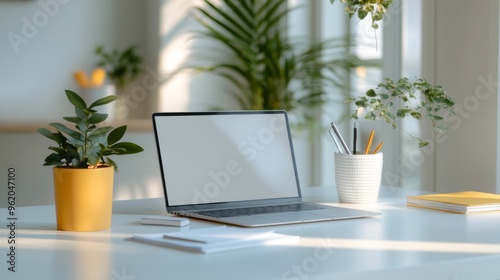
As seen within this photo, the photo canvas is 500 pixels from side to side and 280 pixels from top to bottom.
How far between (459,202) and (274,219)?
514mm

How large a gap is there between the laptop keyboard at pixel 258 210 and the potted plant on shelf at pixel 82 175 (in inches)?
10.6

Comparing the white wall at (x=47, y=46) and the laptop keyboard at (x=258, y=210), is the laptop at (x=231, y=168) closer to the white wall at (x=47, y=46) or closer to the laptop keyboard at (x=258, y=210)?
the laptop keyboard at (x=258, y=210)

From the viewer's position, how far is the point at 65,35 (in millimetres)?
6430

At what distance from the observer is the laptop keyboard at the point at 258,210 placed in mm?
1827

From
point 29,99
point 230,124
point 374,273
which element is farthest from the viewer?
point 29,99

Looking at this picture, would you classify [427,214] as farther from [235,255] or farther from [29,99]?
[29,99]

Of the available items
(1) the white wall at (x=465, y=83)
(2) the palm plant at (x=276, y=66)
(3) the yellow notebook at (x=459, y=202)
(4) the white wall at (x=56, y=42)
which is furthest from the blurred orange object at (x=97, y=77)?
(3) the yellow notebook at (x=459, y=202)

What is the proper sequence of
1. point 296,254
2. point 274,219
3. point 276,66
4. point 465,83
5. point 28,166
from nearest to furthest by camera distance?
point 296,254
point 274,219
point 465,83
point 28,166
point 276,66

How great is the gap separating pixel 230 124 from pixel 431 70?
996 mm

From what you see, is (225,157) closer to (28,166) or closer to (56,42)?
→ (28,166)

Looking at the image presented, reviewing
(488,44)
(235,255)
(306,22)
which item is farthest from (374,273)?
(306,22)

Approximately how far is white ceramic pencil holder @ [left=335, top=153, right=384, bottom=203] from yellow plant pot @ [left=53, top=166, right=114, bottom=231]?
72 centimetres

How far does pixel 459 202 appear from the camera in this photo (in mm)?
1954

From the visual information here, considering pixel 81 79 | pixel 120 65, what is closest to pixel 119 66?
pixel 120 65
